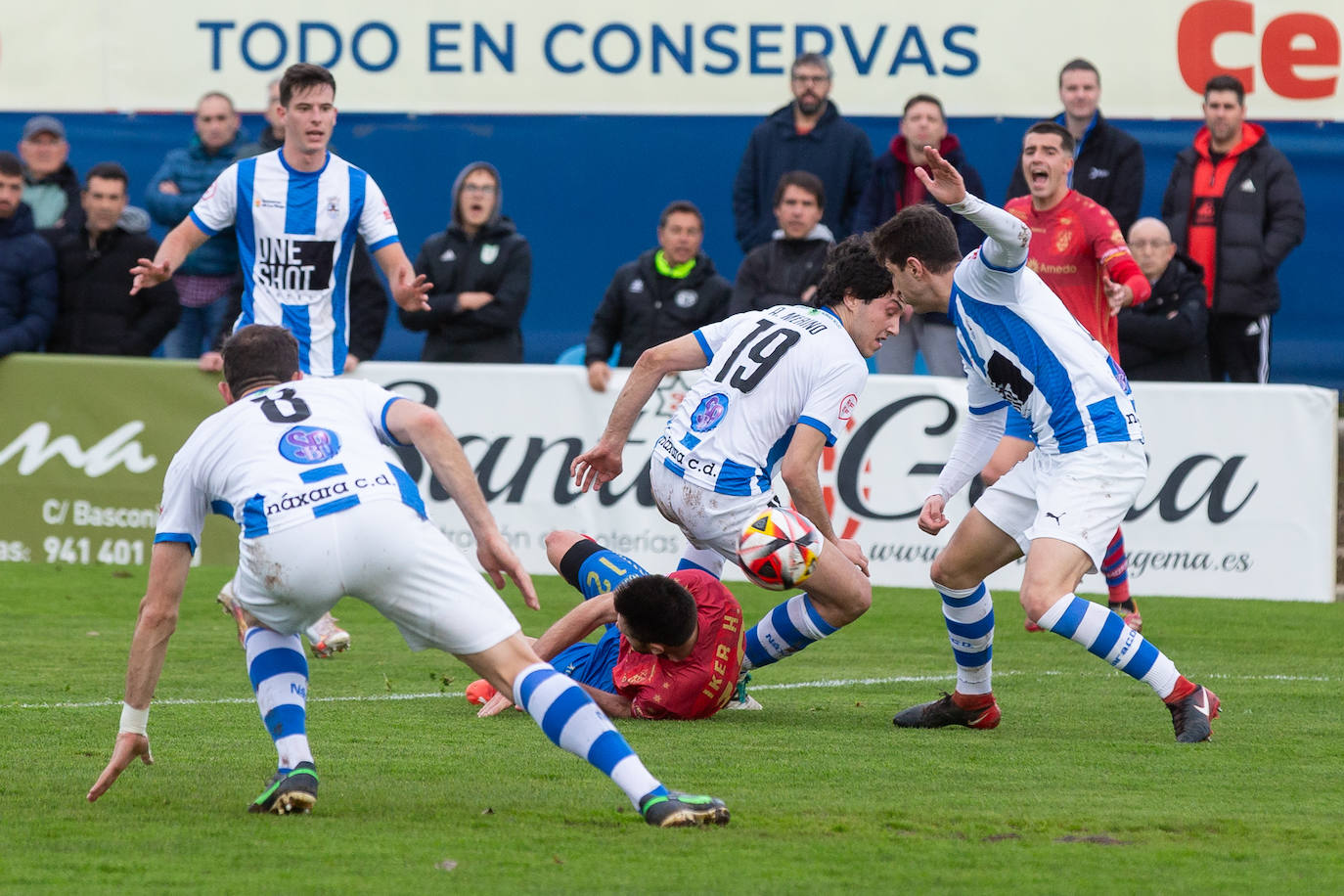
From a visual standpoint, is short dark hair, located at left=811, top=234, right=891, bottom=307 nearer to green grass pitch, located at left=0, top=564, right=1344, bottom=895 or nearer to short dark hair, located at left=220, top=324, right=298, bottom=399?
green grass pitch, located at left=0, top=564, right=1344, bottom=895

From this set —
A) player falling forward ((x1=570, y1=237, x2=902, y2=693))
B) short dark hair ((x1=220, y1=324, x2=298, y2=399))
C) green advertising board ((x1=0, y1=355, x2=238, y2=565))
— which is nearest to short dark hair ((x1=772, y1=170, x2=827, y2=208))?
green advertising board ((x1=0, y1=355, x2=238, y2=565))

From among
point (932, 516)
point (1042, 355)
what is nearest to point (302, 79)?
point (932, 516)

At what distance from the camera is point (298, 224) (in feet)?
28.8

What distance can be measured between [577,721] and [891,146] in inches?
324

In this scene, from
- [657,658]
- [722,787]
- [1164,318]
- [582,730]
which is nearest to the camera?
[582,730]

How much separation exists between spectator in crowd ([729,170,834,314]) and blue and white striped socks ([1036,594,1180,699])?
5231 mm

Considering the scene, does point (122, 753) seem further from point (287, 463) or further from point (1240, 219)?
point (1240, 219)

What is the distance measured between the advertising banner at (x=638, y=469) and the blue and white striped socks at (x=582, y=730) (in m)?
Result: 6.72

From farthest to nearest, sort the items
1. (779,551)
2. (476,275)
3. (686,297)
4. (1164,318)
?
(476,275) < (686,297) < (1164,318) < (779,551)

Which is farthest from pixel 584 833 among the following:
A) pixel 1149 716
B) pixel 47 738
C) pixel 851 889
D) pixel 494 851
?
pixel 1149 716

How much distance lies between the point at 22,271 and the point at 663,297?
417cm

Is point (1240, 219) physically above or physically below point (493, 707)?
above

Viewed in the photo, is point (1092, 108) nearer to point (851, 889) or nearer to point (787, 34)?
point (787, 34)

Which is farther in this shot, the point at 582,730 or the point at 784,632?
the point at 784,632
